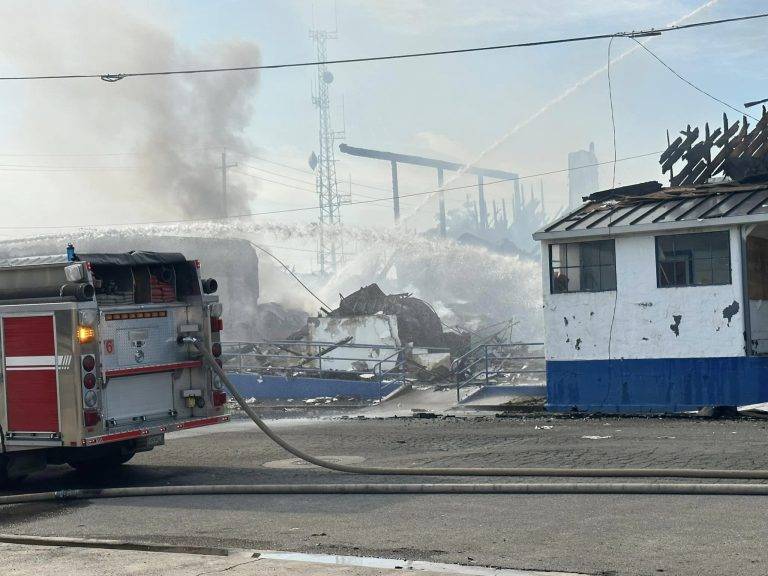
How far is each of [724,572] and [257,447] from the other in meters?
10.1

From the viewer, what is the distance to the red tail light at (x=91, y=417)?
446 inches

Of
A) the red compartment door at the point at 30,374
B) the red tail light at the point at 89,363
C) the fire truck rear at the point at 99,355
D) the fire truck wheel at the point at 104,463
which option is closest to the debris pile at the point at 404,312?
the fire truck wheel at the point at 104,463

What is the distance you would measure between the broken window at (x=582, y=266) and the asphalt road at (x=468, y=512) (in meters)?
4.68

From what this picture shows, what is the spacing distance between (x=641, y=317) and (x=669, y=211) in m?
2.14

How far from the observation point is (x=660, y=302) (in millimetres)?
19469

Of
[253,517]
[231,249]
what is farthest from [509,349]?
[253,517]

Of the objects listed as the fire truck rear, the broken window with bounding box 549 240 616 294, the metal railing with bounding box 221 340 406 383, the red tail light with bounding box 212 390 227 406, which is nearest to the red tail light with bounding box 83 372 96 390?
the fire truck rear

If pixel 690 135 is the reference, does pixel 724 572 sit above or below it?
below

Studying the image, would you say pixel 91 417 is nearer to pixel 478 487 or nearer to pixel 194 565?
pixel 194 565

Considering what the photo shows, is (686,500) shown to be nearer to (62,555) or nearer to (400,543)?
(400,543)

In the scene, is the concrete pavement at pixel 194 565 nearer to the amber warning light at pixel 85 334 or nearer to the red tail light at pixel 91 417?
the red tail light at pixel 91 417

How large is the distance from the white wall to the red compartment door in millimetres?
11536

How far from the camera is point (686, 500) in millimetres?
8977

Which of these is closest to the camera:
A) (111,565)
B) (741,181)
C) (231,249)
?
(111,565)
